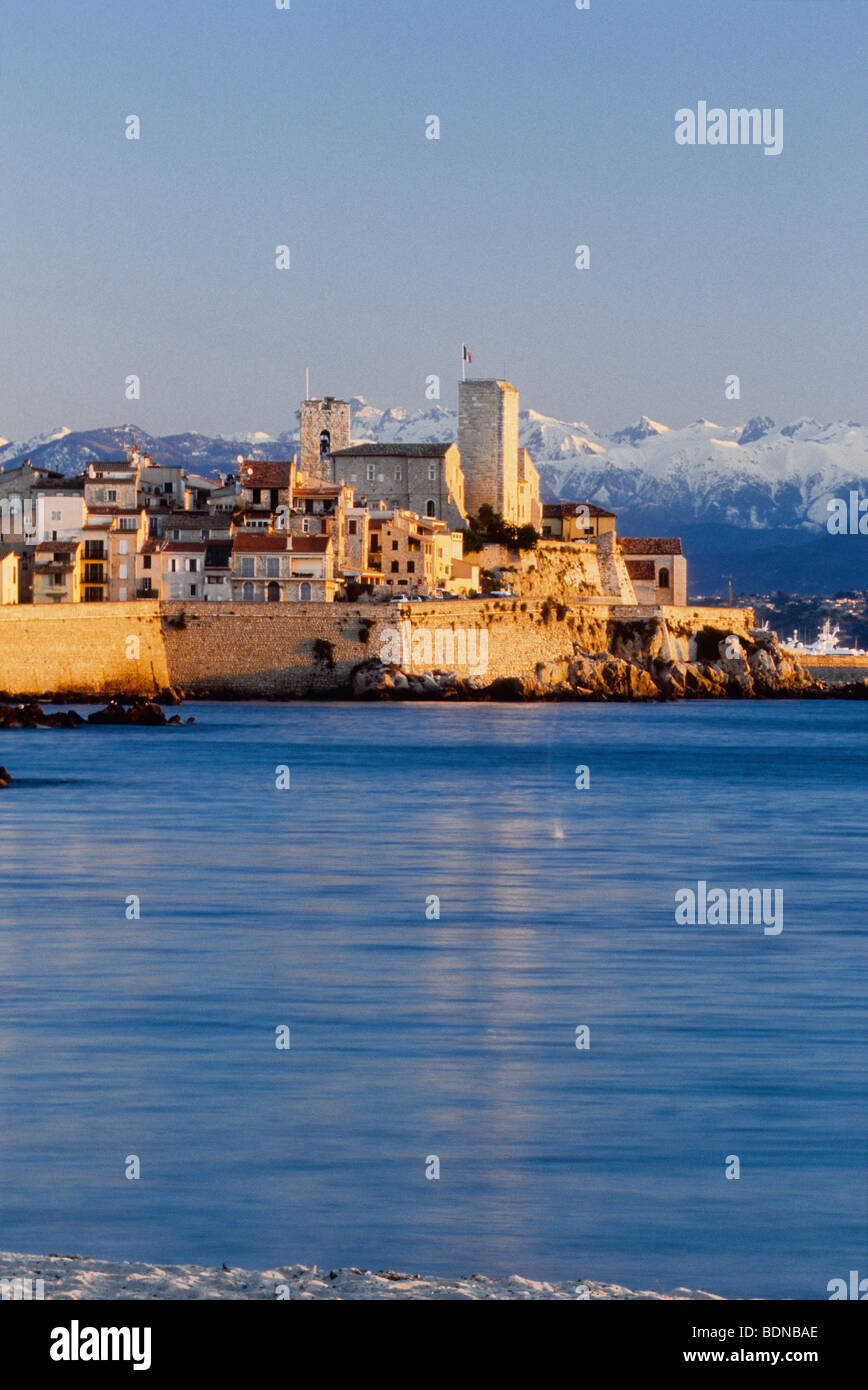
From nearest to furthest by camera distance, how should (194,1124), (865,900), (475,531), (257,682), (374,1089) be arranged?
1. (194,1124)
2. (374,1089)
3. (865,900)
4. (257,682)
5. (475,531)

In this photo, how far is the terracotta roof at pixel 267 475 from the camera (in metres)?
72.6

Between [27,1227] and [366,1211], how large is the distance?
53.1 inches

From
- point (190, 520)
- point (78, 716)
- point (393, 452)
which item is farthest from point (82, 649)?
point (393, 452)

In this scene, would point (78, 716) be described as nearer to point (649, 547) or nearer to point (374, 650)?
point (374, 650)

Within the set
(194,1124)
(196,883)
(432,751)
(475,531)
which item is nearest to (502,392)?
(475,531)

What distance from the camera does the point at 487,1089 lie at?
1105cm

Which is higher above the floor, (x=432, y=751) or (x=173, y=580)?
(x=173, y=580)

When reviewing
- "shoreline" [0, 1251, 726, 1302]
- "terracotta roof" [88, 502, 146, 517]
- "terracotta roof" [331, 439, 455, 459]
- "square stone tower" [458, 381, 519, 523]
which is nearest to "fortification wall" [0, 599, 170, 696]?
"terracotta roof" [88, 502, 146, 517]

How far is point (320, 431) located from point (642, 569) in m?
15.0

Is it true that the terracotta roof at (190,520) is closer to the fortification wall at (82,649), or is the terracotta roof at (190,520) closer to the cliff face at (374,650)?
the cliff face at (374,650)

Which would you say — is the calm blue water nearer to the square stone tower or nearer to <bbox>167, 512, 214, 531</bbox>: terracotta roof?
<bbox>167, 512, 214, 531</bbox>: terracotta roof

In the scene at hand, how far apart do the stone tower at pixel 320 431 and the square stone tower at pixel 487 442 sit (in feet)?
16.6

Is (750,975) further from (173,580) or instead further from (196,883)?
(173,580)

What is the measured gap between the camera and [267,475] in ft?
240
